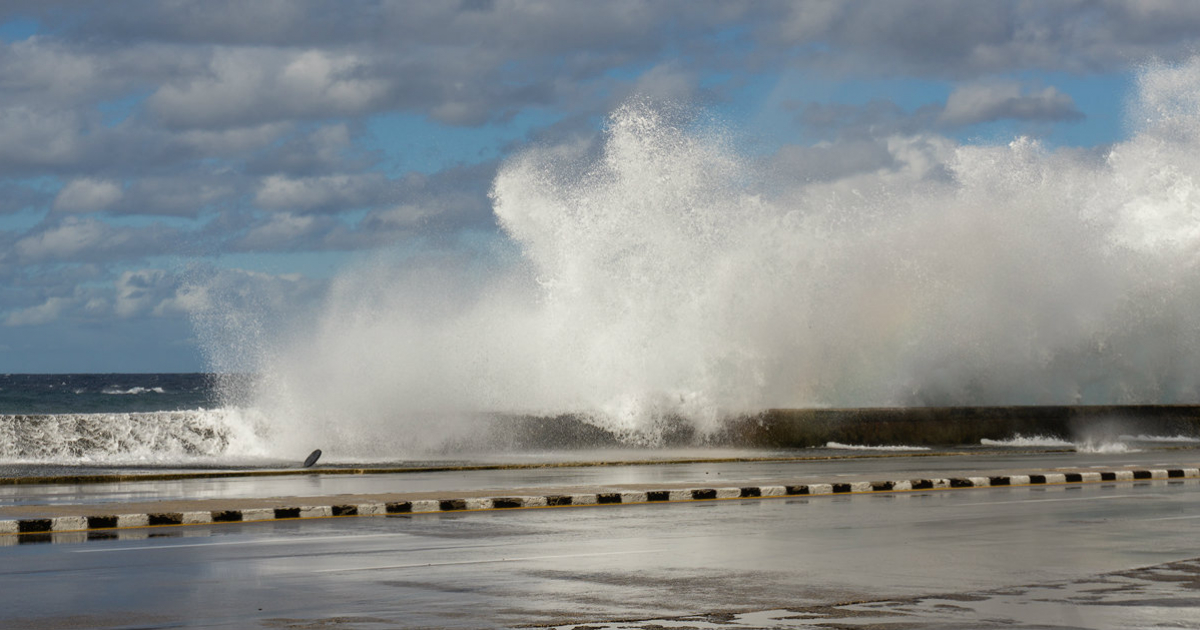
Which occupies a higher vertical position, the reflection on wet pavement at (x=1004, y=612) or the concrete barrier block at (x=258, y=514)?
the concrete barrier block at (x=258, y=514)

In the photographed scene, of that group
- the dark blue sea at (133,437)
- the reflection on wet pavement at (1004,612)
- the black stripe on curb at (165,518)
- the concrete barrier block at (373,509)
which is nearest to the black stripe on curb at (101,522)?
the black stripe on curb at (165,518)

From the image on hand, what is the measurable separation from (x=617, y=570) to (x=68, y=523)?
19.7 ft

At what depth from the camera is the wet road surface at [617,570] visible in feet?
25.7

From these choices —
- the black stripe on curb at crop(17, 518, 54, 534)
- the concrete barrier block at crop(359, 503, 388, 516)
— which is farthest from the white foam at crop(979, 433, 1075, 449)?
the black stripe on curb at crop(17, 518, 54, 534)

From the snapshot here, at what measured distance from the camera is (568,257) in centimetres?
3362

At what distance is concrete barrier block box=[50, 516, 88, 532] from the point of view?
13.0 meters

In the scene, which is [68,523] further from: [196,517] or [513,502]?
[513,502]

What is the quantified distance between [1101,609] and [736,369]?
83.1 ft

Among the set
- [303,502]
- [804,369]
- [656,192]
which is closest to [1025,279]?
[804,369]

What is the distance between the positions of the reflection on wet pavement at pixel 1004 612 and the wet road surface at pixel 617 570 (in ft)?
0.09

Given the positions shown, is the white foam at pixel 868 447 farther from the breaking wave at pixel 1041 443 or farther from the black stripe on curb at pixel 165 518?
the black stripe on curb at pixel 165 518

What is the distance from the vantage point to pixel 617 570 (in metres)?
9.83

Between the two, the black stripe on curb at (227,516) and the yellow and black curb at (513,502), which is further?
the black stripe on curb at (227,516)

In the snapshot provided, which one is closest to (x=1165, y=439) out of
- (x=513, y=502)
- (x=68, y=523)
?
(x=513, y=502)
